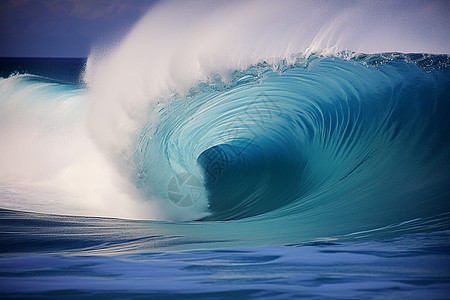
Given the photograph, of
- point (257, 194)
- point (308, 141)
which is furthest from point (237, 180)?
point (308, 141)

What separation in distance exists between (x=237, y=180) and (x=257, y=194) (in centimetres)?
42

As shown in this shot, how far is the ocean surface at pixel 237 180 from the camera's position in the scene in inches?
71.1

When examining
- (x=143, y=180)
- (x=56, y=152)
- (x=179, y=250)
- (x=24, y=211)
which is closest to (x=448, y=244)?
(x=179, y=250)

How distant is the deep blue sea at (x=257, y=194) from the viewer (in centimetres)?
177

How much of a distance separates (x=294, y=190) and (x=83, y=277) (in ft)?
7.00

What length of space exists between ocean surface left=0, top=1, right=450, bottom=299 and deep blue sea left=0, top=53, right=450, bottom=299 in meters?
0.01

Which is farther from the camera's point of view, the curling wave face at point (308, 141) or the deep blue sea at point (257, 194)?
the curling wave face at point (308, 141)

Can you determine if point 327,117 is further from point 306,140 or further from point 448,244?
point 448,244

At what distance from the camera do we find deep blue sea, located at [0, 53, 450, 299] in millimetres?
1770

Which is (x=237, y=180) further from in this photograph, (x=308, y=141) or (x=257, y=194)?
(x=308, y=141)

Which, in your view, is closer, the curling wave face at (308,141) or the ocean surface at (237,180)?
the ocean surface at (237,180)

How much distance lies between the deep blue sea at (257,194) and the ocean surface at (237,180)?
1 cm

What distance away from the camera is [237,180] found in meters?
4.17

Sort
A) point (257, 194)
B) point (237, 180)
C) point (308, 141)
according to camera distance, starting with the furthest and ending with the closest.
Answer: point (237, 180) → point (308, 141) → point (257, 194)
